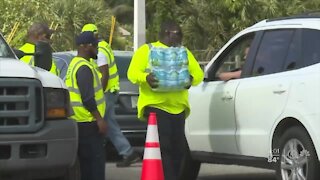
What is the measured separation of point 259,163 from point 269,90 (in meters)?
0.77

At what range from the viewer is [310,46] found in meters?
7.02

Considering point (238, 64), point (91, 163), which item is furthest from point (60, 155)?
point (238, 64)

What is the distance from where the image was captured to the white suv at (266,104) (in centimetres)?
667

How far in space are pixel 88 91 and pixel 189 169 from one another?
2738 millimetres

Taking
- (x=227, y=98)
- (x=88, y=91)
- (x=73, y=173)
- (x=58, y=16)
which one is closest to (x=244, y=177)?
(x=227, y=98)

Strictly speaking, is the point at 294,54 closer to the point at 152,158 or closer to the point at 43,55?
the point at 152,158

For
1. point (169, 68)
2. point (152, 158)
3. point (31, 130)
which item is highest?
point (169, 68)

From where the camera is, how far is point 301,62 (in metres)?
7.01

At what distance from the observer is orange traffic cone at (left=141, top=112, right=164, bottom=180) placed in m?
6.50

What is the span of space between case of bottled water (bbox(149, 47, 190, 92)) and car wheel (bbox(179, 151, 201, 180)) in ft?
6.02

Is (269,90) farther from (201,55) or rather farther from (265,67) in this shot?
(201,55)

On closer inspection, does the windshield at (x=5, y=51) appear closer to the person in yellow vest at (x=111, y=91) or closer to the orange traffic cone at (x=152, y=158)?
the orange traffic cone at (x=152, y=158)

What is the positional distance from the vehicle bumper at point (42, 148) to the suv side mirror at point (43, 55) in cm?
100

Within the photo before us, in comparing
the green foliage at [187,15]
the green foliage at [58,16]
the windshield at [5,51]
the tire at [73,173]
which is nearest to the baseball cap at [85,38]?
the windshield at [5,51]
